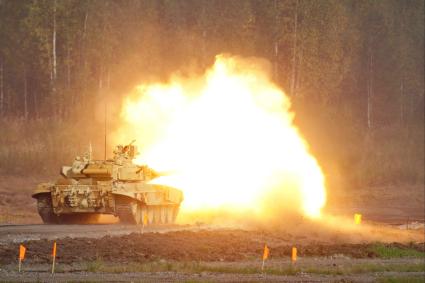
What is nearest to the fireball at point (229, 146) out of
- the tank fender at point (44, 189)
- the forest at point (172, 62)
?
the tank fender at point (44, 189)

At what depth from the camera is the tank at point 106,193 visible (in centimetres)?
4456

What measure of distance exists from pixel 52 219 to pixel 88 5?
89.5 ft

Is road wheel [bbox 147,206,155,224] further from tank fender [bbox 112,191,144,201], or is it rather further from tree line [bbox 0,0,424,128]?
tree line [bbox 0,0,424,128]

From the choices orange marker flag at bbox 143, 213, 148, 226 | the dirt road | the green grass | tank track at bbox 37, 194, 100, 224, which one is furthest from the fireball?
the green grass

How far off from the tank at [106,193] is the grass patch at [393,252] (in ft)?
35.0

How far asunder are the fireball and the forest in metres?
11.6

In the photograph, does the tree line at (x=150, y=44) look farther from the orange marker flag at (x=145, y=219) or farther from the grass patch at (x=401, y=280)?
the grass patch at (x=401, y=280)

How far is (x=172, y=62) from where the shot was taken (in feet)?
252

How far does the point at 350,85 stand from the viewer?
88.8m

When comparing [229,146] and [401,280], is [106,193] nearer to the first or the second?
[229,146]

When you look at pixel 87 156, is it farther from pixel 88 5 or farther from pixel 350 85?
pixel 350 85

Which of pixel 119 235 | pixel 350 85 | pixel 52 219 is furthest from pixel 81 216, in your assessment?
pixel 350 85

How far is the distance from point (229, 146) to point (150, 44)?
75.2ft

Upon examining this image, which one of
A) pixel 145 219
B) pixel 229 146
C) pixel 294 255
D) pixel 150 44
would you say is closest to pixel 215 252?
pixel 294 255
